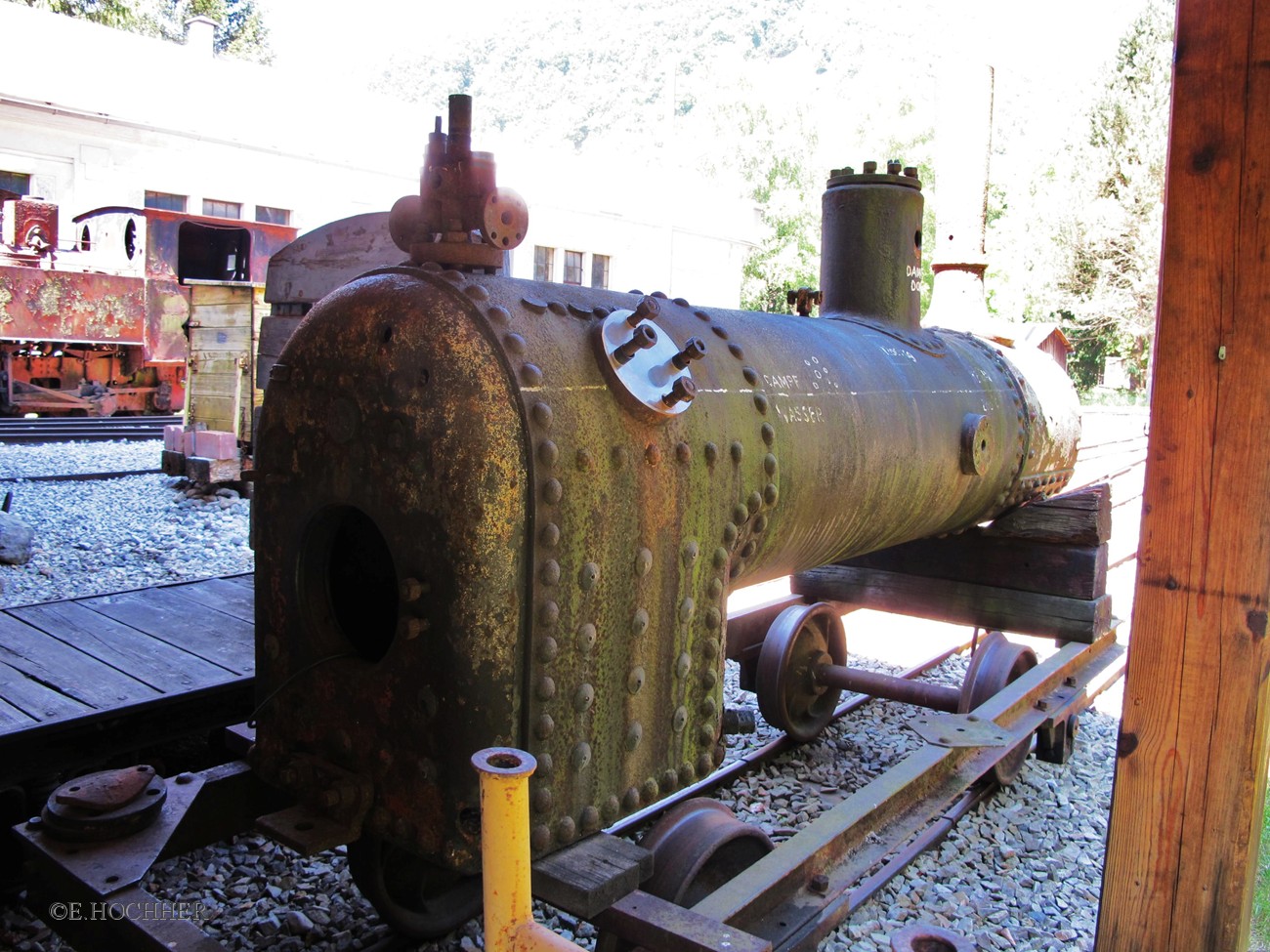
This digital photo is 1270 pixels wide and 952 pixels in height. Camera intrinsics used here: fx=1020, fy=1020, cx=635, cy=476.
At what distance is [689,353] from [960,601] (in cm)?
315

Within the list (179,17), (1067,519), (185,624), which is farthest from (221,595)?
(179,17)

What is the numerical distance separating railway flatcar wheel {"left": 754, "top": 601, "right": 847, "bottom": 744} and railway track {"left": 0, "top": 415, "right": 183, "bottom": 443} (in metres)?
11.0

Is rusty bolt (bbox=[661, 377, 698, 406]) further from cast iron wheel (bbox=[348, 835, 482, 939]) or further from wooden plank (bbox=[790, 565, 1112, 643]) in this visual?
wooden plank (bbox=[790, 565, 1112, 643])

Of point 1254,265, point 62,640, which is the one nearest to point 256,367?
point 62,640

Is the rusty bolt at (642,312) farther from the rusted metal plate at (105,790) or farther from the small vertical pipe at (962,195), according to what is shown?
the small vertical pipe at (962,195)

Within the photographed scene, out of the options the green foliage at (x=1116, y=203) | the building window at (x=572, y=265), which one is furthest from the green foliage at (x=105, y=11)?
the green foliage at (x=1116, y=203)

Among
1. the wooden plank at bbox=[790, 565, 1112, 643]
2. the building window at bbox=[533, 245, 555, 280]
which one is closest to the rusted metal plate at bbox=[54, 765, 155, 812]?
the wooden plank at bbox=[790, 565, 1112, 643]

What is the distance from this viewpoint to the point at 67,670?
3.28 meters

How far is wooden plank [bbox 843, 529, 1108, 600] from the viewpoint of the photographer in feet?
14.5

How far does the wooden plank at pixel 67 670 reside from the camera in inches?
121

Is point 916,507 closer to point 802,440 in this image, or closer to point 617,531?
point 802,440

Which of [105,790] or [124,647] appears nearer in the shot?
[105,790]

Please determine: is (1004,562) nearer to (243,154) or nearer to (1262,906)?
(1262,906)

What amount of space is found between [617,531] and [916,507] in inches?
66.1
